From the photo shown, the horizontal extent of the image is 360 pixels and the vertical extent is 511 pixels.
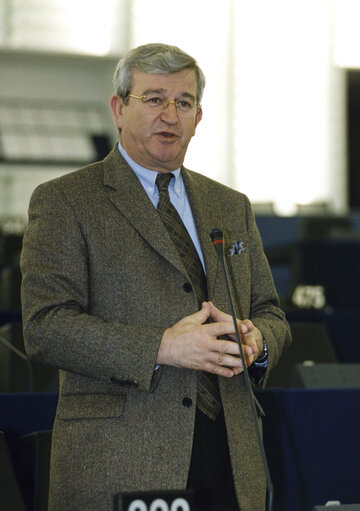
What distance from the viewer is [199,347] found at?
1.55m

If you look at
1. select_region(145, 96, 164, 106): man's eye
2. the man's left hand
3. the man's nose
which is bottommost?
the man's left hand

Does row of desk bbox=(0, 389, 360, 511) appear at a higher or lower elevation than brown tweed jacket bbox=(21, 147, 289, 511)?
lower

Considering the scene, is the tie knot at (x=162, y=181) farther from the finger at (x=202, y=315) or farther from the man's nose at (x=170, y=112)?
the finger at (x=202, y=315)

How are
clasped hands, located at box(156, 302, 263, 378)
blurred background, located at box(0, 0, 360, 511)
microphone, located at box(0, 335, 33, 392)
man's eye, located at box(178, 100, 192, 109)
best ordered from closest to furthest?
clasped hands, located at box(156, 302, 263, 378), man's eye, located at box(178, 100, 192, 109), microphone, located at box(0, 335, 33, 392), blurred background, located at box(0, 0, 360, 511)

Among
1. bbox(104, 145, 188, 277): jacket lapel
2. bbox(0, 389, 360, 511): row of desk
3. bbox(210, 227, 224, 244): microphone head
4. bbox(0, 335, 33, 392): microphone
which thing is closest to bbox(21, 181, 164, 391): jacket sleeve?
bbox(104, 145, 188, 277): jacket lapel

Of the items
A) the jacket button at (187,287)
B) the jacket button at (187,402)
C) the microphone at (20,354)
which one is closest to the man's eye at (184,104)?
the jacket button at (187,287)

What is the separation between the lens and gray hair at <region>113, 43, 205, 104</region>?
175 centimetres

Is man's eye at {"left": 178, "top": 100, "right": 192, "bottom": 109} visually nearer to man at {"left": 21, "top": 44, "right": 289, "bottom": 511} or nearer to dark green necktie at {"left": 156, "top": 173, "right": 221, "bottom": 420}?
man at {"left": 21, "top": 44, "right": 289, "bottom": 511}

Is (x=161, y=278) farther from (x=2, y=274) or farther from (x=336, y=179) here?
(x=336, y=179)

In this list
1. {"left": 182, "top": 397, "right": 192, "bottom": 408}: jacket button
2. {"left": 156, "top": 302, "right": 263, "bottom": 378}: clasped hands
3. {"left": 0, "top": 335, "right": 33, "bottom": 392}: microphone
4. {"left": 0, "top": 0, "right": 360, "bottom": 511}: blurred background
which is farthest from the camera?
{"left": 0, "top": 0, "right": 360, "bottom": 511}: blurred background

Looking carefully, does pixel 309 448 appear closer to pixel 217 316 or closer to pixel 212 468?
pixel 212 468

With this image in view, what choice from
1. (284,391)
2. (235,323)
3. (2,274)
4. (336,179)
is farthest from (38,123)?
(235,323)

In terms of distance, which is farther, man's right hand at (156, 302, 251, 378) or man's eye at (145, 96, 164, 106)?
man's eye at (145, 96, 164, 106)

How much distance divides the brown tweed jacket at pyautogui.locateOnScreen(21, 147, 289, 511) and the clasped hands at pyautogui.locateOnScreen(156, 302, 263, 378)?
→ 0.03 metres
